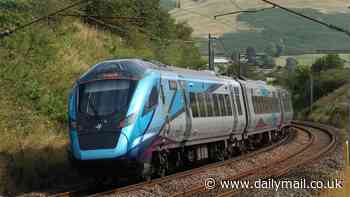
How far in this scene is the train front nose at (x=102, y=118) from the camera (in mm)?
14906

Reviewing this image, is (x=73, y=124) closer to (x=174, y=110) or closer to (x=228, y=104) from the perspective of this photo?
(x=174, y=110)

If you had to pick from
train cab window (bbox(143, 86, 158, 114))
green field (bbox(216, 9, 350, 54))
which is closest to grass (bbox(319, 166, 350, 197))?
train cab window (bbox(143, 86, 158, 114))

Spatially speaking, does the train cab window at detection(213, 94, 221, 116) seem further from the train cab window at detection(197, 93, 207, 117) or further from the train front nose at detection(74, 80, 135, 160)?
the train front nose at detection(74, 80, 135, 160)

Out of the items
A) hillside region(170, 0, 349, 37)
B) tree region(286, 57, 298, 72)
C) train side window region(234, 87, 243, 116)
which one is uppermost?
hillside region(170, 0, 349, 37)

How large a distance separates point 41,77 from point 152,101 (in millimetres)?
8338

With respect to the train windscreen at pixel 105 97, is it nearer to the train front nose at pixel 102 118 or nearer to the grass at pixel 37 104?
the train front nose at pixel 102 118

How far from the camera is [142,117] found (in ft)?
50.2

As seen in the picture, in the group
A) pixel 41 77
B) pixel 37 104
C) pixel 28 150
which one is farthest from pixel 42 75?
pixel 28 150

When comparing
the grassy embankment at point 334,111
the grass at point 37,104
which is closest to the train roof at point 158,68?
the grass at point 37,104

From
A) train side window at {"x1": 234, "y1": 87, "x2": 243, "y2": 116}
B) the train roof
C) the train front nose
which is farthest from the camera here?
train side window at {"x1": 234, "y1": 87, "x2": 243, "y2": 116}

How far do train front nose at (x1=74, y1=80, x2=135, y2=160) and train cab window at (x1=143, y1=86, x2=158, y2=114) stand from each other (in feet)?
1.73

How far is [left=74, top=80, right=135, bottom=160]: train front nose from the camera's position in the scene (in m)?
14.9

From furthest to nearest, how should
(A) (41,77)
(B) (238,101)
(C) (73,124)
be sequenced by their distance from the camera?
(B) (238,101) < (A) (41,77) < (C) (73,124)

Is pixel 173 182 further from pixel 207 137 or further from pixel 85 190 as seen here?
pixel 207 137
